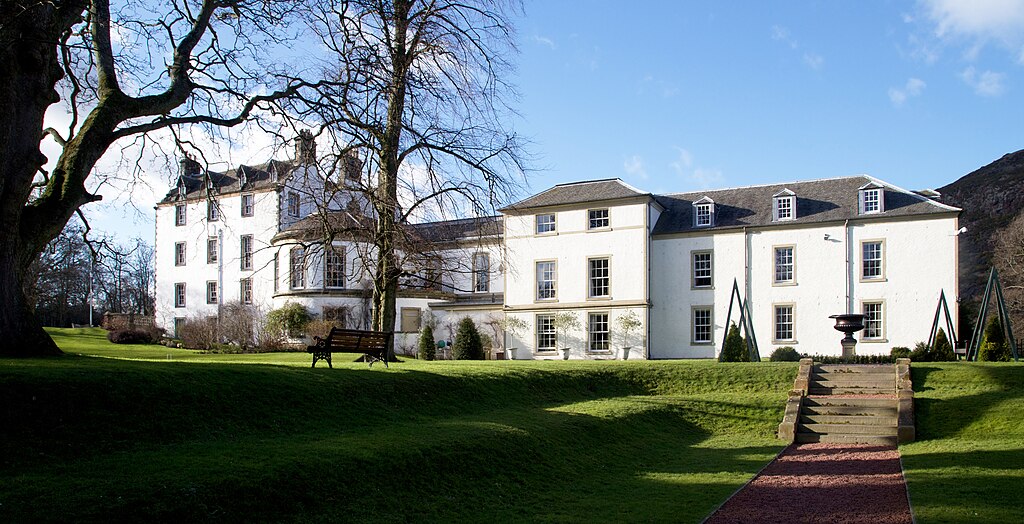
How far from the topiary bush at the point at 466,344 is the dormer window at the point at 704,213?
11.5m

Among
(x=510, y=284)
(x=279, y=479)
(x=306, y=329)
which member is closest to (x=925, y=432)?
(x=279, y=479)

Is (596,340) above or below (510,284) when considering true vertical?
below

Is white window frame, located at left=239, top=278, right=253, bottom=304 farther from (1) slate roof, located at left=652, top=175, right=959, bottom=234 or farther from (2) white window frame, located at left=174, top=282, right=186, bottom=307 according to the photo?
(1) slate roof, located at left=652, top=175, right=959, bottom=234

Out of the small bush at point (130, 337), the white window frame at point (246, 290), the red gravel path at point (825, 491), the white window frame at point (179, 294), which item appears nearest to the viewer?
the red gravel path at point (825, 491)

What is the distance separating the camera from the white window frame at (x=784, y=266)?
34.5 meters

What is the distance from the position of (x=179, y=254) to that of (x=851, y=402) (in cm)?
4490

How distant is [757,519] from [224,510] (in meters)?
6.26

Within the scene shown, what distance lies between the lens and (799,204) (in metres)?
35.3

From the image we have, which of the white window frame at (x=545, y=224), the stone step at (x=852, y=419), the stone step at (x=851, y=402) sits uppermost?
the white window frame at (x=545, y=224)

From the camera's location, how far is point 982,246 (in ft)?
248

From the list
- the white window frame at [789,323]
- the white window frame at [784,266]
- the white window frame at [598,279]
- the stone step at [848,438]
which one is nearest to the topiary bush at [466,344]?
the white window frame at [598,279]

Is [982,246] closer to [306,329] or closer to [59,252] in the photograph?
A: [306,329]

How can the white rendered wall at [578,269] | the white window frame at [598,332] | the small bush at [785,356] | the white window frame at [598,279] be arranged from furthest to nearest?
the white window frame at [598,279] → the white window frame at [598,332] → the white rendered wall at [578,269] → the small bush at [785,356]

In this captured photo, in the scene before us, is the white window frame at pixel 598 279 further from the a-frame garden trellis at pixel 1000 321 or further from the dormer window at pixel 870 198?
the a-frame garden trellis at pixel 1000 321
